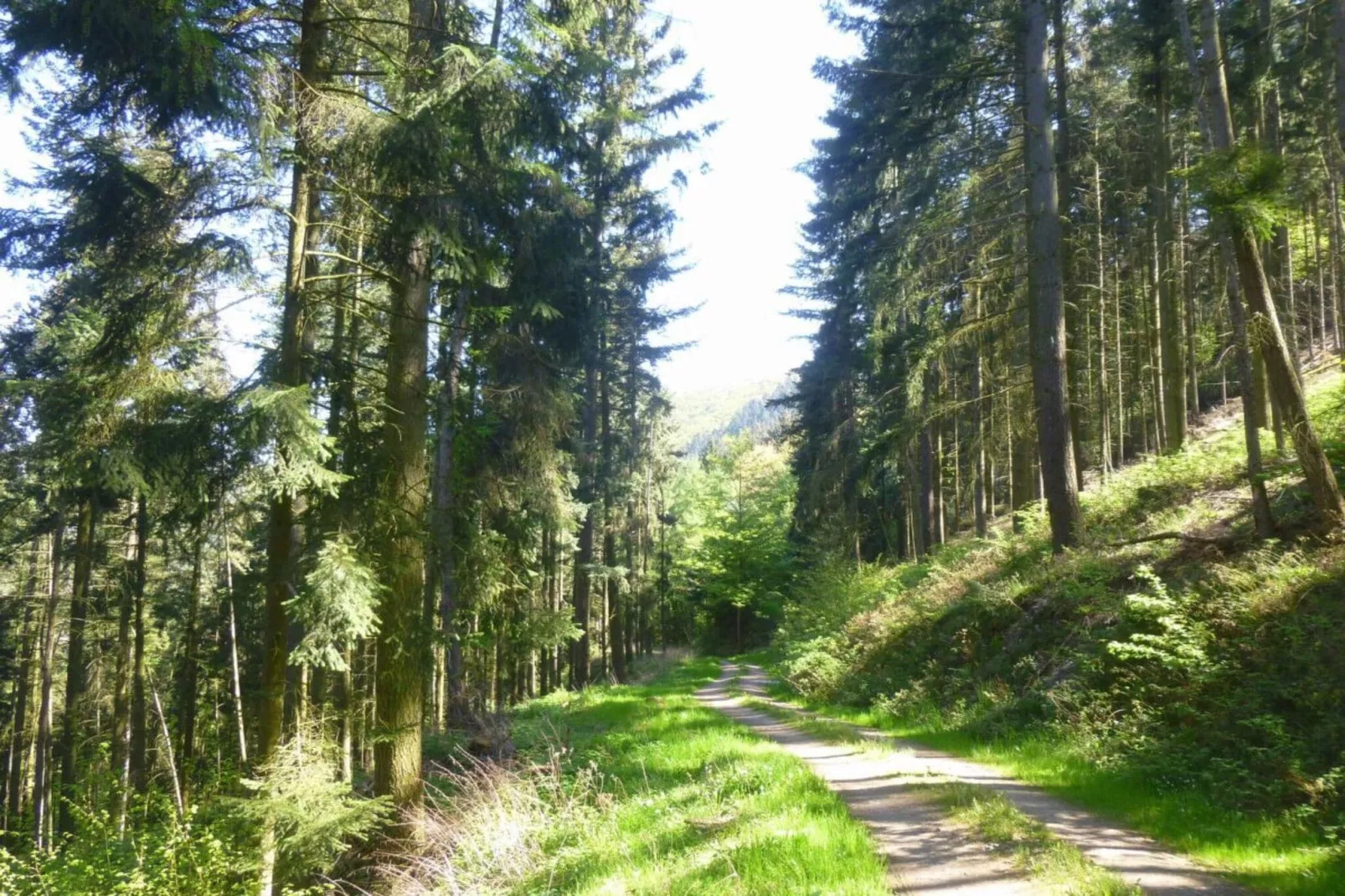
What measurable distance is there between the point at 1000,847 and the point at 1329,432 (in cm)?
911

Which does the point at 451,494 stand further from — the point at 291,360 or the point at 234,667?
the point at 291,360

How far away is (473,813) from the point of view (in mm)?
6535

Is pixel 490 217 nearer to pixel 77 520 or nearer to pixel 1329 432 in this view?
pixel 1329 432

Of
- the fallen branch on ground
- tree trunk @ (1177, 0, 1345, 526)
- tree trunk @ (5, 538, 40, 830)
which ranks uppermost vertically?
tree trunk @ (1177, 0, 1345, 526)

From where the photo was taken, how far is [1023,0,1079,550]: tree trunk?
37.1ft

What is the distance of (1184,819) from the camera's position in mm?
4945

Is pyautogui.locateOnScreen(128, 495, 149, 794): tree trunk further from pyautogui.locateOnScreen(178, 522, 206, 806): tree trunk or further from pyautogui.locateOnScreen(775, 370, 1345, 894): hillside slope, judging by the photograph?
pyautogui.locateOnScreen(775, 370, 1345, 894): hillside slope

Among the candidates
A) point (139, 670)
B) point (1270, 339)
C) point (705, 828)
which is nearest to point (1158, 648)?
point (1270, 339)

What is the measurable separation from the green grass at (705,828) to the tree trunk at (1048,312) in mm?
6509

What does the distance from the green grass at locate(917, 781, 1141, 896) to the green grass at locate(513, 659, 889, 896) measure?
→ 33.6 inches

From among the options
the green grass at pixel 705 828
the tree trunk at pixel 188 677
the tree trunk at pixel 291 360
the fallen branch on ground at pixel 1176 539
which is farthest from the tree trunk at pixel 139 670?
the fallen branch on ground at pixel 1176 539

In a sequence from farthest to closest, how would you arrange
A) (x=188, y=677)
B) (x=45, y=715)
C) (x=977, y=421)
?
1. (x=188, y=677)
2. (x=977, y=421)
3. (x=45, y=715)

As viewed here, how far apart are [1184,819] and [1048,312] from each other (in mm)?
8484

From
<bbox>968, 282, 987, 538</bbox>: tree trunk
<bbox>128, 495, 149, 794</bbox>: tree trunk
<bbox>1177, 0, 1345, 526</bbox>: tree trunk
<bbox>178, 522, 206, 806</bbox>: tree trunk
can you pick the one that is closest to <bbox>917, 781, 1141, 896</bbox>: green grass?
<bbox>1177, 0, 1345, 526</bbox>: tree trunk
